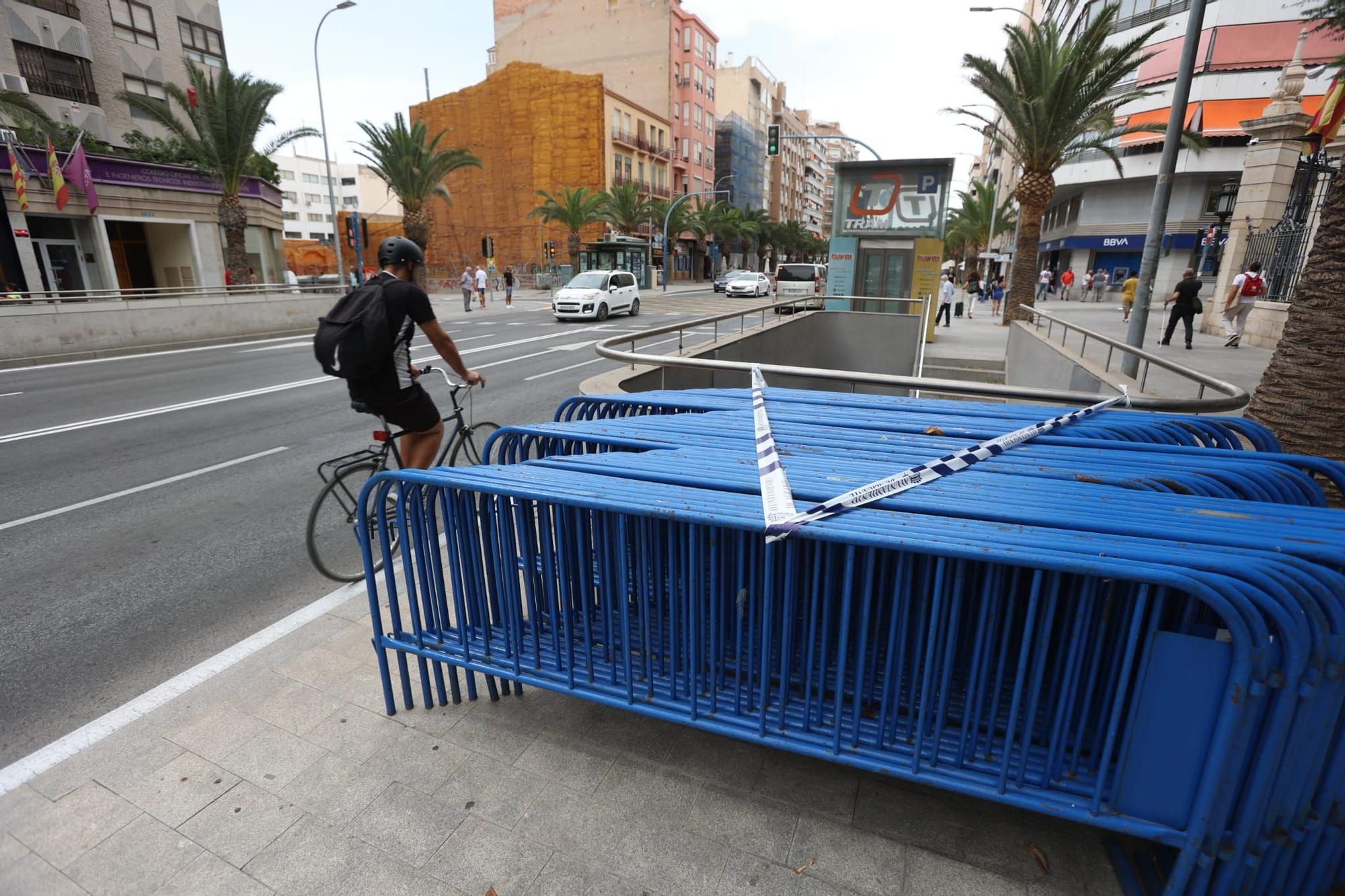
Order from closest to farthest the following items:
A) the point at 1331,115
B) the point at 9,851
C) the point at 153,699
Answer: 1. the point at 9,851
2. the point at 153,699
3. the point at 1331,115

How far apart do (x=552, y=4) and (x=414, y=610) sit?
72614mm

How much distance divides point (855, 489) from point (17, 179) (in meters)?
28.2

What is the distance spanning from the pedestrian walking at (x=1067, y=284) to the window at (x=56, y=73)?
150 ft

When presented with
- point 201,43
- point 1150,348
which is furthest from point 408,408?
point 201,43

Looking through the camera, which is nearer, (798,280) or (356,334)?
(356,334)

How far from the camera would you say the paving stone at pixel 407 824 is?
224 cm

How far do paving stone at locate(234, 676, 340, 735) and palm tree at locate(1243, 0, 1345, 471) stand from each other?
6125mm

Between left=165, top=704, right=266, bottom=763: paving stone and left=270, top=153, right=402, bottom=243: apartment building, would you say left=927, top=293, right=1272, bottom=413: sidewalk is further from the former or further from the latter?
left=270, top=153, right=402, bottom=243: apartment building

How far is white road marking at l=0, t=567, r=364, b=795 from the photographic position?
105 inches

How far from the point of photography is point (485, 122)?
171 ft

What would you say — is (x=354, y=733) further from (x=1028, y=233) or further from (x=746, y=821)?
(x=1028, y=233)

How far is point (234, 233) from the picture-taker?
72.3ft

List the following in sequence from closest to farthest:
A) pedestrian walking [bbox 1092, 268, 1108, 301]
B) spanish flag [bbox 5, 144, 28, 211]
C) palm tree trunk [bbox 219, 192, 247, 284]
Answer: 1. spanish flag [bbox 5, 144, 28, 211]
2. palm tree trunk [bbox 219, 192, 247, 284]
3. pedestrian walking [bbox 1092, 268, 1108, 301]

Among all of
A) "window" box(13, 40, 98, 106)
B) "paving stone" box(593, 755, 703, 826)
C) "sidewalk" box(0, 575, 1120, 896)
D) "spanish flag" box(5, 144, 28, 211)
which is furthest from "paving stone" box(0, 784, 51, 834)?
"window" box(13, 40, 98, 106)
